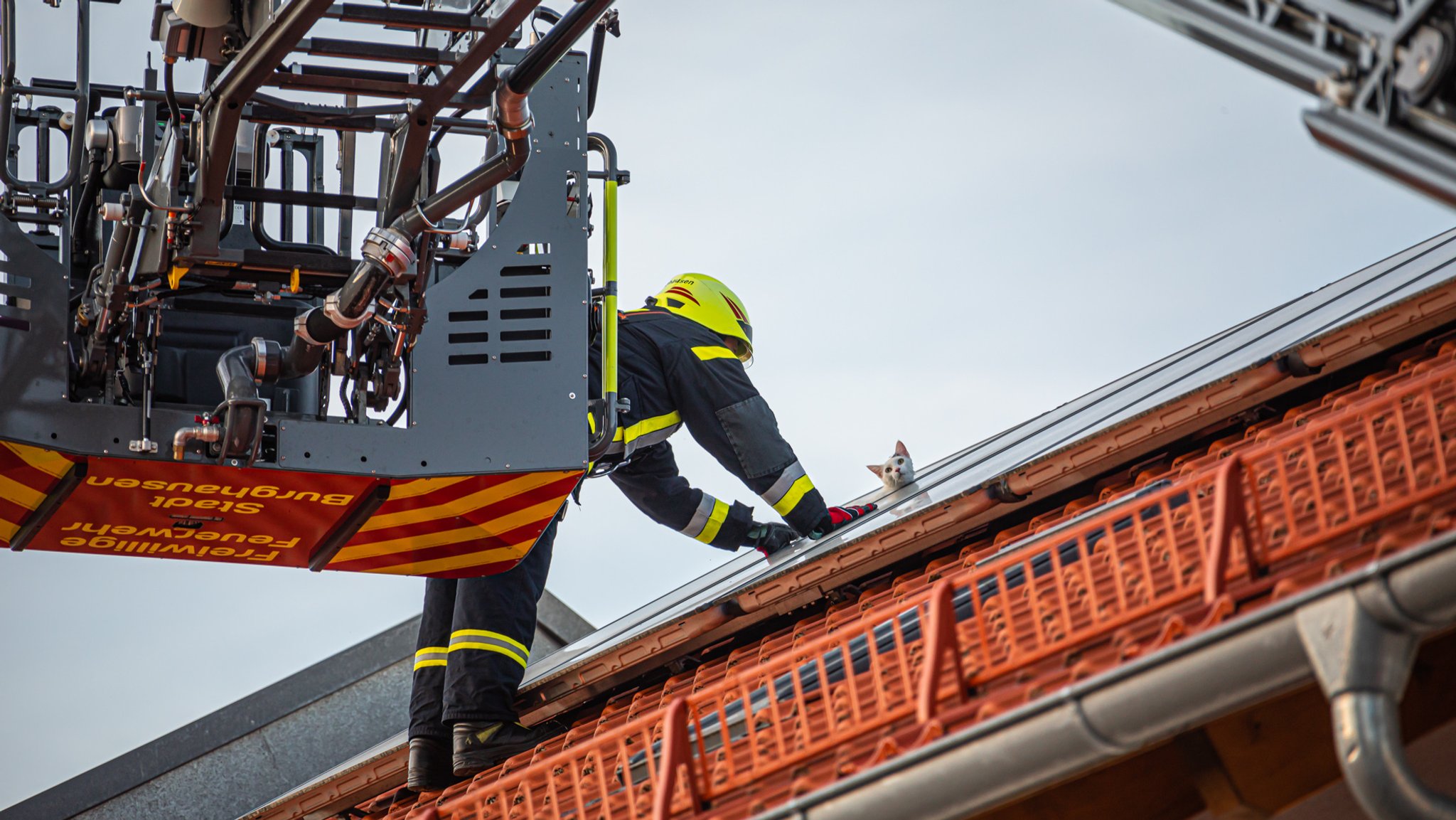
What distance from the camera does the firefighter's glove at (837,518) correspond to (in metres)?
9.02

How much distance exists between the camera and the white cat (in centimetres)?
966

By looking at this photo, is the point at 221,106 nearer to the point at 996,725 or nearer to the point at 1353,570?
the point at 996,725

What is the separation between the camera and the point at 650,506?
992 centimetres

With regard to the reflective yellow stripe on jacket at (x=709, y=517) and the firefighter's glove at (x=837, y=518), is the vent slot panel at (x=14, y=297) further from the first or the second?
the reflective yellow stripe on jacket at (x=709, y=517)

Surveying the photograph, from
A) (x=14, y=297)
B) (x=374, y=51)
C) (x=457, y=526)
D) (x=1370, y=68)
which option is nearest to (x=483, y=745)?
(x=457, y=526)

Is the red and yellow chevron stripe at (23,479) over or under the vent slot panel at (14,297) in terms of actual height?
under

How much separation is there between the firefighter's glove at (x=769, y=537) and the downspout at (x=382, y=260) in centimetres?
334

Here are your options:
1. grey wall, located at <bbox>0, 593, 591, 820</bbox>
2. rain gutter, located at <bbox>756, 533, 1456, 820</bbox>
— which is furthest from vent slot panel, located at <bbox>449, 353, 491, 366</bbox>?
grey wall, located at <bbox>0, 593, 591, 820</bbox>

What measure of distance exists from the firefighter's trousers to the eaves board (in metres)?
0.32

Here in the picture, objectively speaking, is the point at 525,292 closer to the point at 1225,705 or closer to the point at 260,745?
the point at 1225,705

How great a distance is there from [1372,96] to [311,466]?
427 centimetres

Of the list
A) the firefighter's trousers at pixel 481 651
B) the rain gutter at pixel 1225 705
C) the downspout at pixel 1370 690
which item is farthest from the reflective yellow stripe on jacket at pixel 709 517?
the downspout at pixel 1370 690

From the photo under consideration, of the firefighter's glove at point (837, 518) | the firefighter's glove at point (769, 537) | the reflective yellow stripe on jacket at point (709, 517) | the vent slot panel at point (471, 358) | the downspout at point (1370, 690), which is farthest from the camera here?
the reflective yellow stripe on jacket at point (709, 517)

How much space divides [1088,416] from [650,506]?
8.77ft
